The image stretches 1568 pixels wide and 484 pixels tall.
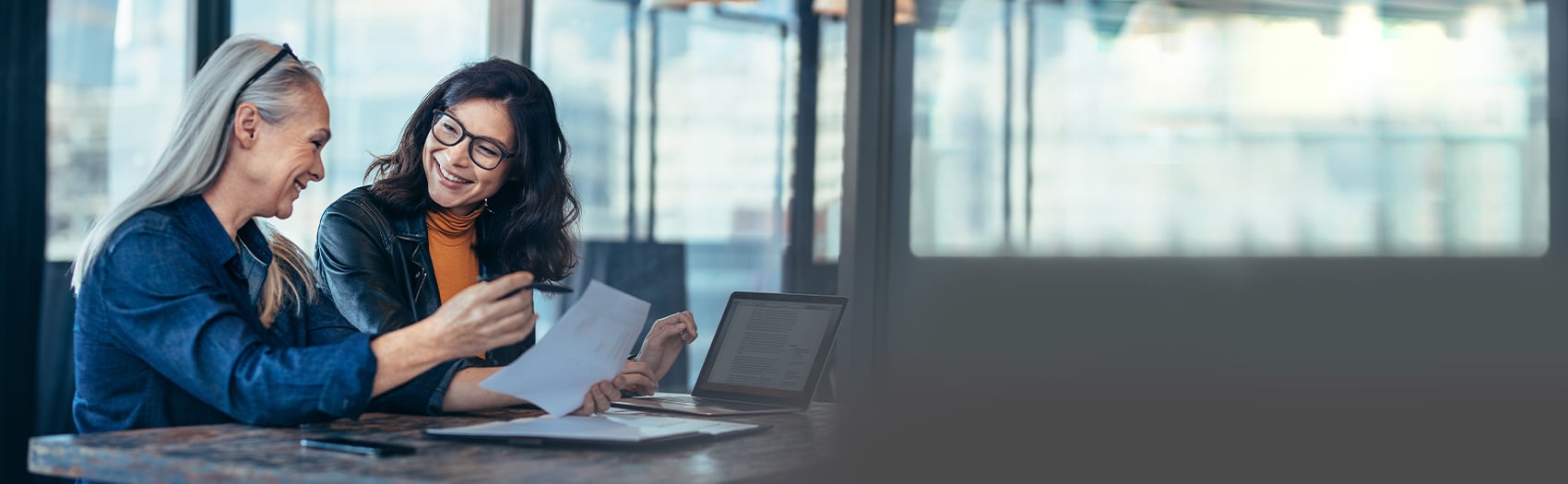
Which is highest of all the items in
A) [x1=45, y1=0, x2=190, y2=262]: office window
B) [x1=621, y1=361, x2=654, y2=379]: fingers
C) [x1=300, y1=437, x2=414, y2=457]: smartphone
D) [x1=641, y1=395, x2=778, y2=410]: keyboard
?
[x1=45, y1=0, x2=190, y2=262]: office window

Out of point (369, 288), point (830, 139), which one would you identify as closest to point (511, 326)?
point (369, 288)

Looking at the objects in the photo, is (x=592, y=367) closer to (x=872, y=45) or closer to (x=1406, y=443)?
(x=1406, y=443)

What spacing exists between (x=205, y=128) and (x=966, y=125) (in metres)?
2.36

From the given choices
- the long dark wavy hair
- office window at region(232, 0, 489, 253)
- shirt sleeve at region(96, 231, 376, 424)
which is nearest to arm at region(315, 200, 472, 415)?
the long dark wavy hair

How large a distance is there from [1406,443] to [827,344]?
117 centimetres

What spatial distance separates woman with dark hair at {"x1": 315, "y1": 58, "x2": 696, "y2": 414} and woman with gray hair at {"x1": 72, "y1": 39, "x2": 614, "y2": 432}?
0.25 meters

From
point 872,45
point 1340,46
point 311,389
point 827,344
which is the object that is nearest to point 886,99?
point 872,45

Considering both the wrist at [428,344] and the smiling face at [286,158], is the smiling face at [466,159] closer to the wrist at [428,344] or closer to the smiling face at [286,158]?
the smiling face at [286,158]

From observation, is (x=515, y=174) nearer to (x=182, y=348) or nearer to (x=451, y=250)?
(x=451, y=250)

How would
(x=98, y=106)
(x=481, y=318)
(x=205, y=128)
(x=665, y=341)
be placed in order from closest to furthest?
1. (x=481, y=318)
2. (x=205, y=128)
3. (x=665, y=341)
4. (x=98, y=106)

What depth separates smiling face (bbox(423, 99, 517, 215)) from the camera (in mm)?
2125

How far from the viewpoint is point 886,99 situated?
3.63 metres

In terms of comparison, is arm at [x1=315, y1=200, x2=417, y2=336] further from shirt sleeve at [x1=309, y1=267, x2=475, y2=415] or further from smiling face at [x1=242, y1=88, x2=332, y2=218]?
smiling face at [x1=242, y1=88, x2=332, y2=218]

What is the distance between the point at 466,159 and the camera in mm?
2127
